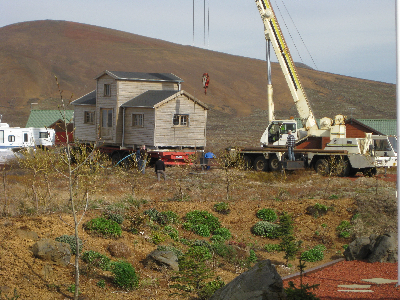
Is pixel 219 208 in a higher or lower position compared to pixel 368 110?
lower

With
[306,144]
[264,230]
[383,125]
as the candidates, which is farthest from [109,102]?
[383,125]

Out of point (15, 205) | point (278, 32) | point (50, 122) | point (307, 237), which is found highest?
point (278, 32)

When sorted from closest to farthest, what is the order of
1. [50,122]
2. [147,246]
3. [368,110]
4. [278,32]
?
[147,246]
[278,32]
[50,122]
[368,110]

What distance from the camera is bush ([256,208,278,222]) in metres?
17.0

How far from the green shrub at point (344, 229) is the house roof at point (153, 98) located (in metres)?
15.4

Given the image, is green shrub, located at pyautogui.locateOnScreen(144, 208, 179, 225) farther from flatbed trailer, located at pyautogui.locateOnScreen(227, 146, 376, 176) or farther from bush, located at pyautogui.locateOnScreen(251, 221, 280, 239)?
flatbed trailer, located at pyautogui.locateOnScreen(227, 146, 376, 176)

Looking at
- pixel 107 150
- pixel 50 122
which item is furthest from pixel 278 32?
pixel 50 122

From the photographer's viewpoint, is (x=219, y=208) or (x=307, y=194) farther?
(x=307, y=194)

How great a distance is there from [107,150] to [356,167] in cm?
1484

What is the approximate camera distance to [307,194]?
→ 20.5 meters

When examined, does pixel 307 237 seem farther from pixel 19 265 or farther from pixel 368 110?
pixel 368 110

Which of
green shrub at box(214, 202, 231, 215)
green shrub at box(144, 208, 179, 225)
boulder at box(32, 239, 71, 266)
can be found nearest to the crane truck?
green shrub at box(214, 202, 231, 215)

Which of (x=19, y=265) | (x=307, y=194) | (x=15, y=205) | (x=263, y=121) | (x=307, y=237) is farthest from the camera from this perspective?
(x=263, y=121)

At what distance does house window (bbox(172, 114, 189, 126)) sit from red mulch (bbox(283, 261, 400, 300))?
61.9 ft
